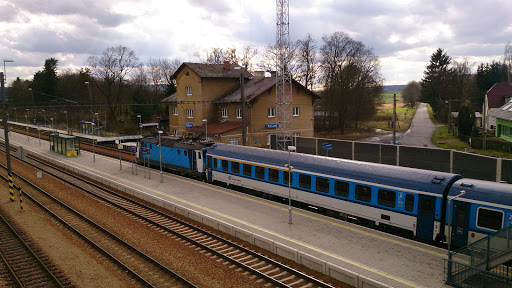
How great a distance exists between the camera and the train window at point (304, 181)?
Answer: 19.1 m

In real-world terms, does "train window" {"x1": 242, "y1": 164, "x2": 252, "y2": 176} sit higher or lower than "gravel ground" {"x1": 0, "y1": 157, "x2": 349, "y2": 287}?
higher

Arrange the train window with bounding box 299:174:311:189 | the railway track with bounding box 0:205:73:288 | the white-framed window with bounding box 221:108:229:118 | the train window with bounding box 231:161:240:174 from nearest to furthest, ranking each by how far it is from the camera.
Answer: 1. the railway track with bounding box 0:205:73:288
2. the train window with bounding box 299:174:311:189
3. the train window with bounding box 231:161:240:174
4. the white-framed window with bounding box 221:108:229:118

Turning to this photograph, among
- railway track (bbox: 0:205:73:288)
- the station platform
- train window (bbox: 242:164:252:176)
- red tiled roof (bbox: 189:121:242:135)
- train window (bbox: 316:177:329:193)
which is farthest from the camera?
red tiled roof (bbox: 189:121:242:135)

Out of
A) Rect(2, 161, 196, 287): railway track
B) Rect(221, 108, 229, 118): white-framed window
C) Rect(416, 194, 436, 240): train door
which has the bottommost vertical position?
Rect(2, 161, 196, 287): railway track

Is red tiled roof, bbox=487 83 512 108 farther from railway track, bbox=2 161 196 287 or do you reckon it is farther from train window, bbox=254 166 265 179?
railway track, bbox=2 161 196 287

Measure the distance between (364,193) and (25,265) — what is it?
1433cm

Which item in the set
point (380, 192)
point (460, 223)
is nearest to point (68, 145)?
point (380, 192)

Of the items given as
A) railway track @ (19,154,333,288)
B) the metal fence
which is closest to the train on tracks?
railway track @ (19,154,333,288)

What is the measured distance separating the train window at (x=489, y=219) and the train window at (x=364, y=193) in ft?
14.4

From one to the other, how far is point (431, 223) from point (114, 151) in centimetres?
3936

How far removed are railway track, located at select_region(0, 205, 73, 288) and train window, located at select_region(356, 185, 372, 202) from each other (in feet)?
39.5

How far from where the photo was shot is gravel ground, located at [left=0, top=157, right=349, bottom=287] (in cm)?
1273

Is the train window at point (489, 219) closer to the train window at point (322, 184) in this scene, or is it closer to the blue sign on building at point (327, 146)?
the train window at point (322, 184)

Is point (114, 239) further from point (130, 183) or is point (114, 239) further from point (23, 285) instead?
point (130, 183)
